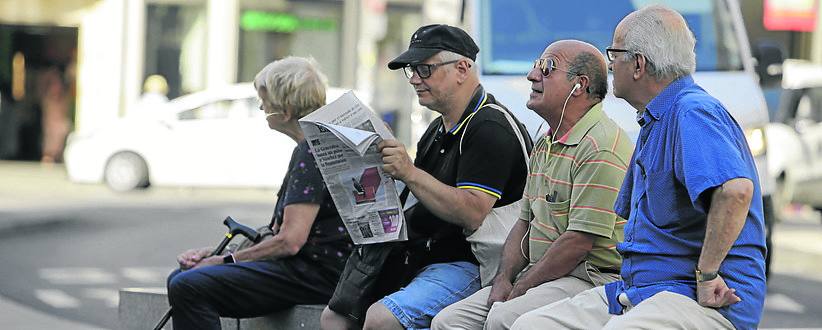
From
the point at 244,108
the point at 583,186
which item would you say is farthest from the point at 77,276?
the point at 244,108

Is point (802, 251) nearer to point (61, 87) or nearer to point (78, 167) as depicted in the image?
point (78, 167)

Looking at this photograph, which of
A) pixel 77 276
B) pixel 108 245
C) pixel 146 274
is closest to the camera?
pixel 146 274

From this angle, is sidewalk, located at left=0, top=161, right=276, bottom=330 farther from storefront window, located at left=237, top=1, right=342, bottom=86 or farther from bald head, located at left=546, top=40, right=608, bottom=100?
bald head, located at left=546, top=40, right=608, bottom=100

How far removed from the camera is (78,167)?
2128 cm

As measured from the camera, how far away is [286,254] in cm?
583

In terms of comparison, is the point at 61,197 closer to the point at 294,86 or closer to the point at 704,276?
the point at 294,86

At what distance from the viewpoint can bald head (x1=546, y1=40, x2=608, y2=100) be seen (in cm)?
504

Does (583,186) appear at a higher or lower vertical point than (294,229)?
higher

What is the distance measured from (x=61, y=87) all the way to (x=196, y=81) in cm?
258

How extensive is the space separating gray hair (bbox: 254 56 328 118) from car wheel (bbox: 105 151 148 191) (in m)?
15.4

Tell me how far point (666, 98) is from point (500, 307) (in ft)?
3.44

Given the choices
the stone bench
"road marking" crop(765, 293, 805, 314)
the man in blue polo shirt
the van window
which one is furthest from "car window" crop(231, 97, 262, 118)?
the man in blue polo shirt

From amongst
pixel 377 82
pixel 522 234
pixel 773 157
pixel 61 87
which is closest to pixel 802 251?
pixel 773 157

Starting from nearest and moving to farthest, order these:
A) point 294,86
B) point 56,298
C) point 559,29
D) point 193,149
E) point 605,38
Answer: point 294,86 → point 56,298 → point 605,38 → point 559,29 → point 193,149
